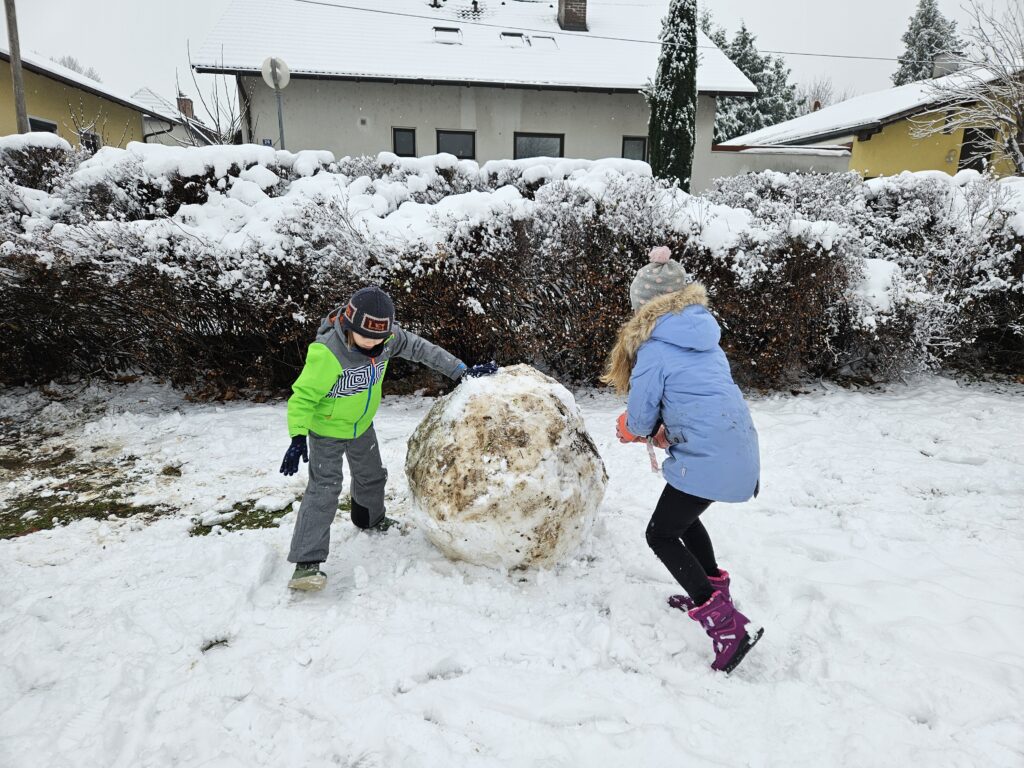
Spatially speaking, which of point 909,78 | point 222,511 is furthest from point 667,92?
point 909,78

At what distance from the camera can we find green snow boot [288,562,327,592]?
2879 mm

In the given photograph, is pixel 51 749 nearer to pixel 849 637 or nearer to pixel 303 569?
pixel 303 569

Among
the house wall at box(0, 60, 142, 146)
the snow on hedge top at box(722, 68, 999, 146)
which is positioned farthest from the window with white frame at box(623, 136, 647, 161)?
the house wall at box(0, 60, 142, 146)

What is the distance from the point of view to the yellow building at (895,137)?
54.9 feet

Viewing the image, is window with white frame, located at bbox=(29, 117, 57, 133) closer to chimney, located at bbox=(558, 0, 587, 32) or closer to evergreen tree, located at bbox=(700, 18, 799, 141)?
chimney, located at bbox=(558, 0, 587, 32)

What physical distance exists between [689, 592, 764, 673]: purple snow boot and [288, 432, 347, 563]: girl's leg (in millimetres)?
1773

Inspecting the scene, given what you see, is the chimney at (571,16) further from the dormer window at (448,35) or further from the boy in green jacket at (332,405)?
the boy in green jacket at (332,405)

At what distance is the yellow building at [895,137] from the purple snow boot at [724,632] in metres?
16.8

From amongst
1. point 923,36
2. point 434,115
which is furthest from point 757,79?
point 434,115

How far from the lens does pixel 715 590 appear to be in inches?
98.7

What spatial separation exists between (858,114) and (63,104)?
25.0 meters

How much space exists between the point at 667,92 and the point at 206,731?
14345mm

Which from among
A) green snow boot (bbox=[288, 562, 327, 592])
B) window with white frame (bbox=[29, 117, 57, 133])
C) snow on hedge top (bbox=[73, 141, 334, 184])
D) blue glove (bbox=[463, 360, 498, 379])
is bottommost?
green snow boot (bbox=[288, 562, 327, 592])

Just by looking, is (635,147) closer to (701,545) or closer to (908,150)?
(908,150)
